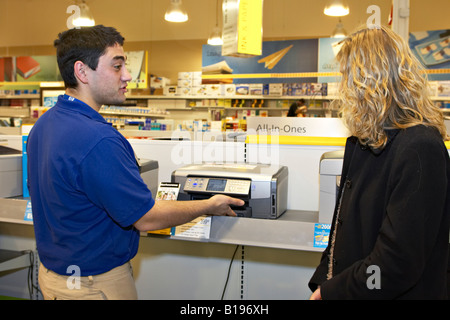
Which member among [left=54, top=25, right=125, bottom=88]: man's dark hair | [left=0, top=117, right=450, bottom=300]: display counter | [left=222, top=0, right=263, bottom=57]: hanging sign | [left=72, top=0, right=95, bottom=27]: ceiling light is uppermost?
[left=72, top=0, right=95, bottom=27]: ceiling light

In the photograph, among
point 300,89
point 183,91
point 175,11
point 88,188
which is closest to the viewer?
point 88,188

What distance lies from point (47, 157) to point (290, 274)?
67.1 inches

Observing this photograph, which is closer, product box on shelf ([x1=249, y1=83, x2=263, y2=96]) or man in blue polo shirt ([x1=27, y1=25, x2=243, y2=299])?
man in blue polo shirt ([x1=27, y1=25, x2=243, y2=299])

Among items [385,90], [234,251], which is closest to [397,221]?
[385,90]

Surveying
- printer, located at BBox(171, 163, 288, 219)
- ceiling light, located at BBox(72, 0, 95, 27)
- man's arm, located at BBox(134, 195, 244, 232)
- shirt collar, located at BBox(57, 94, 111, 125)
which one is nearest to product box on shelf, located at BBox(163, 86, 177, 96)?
ceiling light, located at BBox(72, 0, 95, 27)

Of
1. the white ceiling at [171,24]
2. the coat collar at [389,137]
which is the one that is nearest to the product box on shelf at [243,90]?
the white ceiling at [171,24]

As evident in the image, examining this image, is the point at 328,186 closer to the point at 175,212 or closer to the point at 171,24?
the point at 175,212

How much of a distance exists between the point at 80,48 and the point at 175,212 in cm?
65

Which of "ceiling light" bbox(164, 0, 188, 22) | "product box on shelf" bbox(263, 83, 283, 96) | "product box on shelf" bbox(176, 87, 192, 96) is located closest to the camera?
"ceiling light" bbox(164, 0, 188, 22)

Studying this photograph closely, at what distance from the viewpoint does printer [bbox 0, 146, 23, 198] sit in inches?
94.0

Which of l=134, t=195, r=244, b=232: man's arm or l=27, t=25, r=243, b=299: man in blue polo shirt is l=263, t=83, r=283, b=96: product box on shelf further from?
l=27, t=25, r=243, b=299: man in blue polo shirt

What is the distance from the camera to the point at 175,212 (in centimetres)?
148
